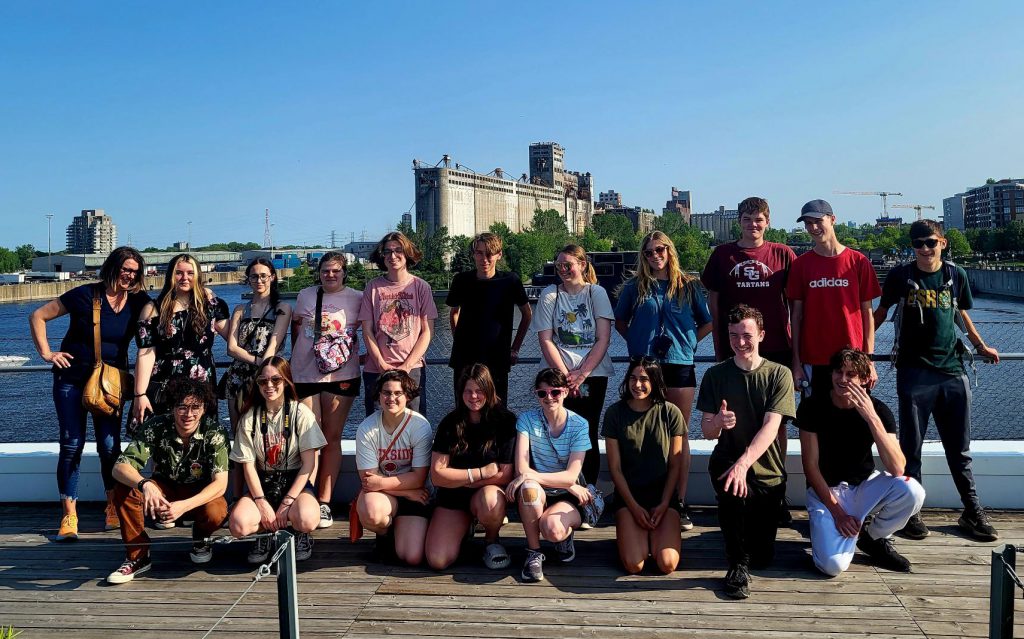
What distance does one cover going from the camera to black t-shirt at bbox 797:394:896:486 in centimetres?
409

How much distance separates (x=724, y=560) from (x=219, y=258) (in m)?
185

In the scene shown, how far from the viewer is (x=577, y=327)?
15.2ft

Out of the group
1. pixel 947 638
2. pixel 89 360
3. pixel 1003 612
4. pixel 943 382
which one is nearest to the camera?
pixel 1003 612

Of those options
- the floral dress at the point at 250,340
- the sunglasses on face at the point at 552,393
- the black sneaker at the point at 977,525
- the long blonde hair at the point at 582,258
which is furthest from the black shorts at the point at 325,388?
the black sneaker at the point at 977,525

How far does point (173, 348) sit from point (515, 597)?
99.9 inches

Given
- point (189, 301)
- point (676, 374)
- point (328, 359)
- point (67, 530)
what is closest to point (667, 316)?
point (676, 374)

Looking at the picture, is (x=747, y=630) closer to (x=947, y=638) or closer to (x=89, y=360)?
(x=947, y=638)

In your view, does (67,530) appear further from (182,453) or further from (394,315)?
(394,315)

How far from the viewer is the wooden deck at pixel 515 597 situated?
338cm

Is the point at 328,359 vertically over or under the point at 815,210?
under

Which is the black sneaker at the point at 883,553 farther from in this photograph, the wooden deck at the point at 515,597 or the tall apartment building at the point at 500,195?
the tall apartment building at the point at 500,195

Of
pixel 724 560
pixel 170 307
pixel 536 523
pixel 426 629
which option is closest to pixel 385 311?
pixel 170 307

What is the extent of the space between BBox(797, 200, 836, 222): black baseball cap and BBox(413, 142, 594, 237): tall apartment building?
113m

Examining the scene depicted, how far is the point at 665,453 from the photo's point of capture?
13.5ft
